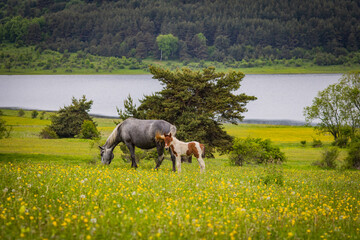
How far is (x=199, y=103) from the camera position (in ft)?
121

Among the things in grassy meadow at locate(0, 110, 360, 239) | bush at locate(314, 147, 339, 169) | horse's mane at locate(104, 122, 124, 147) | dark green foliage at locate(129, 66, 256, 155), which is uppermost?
dark green foliage at locate(129, 66, 256, 155)

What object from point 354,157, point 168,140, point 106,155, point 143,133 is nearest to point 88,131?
point 106,155

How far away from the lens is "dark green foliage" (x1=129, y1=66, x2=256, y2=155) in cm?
3500

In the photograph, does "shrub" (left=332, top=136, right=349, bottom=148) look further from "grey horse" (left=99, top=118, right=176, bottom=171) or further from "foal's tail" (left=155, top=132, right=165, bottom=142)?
"foal's tail" (left=155, top=132, right=165, bottom=142)

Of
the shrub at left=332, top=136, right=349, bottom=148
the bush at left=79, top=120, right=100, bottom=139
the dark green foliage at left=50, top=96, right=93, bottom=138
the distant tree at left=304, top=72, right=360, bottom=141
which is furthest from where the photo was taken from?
the distant tree at left=304, top=72, right=360, bottom=141

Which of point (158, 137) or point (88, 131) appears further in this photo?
point (88, 131)

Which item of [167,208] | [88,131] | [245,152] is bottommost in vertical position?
[245,152]

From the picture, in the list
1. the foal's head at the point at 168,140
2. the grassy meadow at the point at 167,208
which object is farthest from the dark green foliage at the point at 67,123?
the grassy meadow at the point at 167,208

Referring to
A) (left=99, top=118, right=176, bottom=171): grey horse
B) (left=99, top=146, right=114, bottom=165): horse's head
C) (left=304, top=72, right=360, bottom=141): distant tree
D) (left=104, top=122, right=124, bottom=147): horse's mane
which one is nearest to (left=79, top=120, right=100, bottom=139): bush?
(left=99, top=146, right=114, bottom=165): horse's head

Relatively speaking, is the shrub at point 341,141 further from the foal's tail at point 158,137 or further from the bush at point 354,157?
the foal's tail at point 158,137

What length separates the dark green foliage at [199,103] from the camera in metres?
35.0

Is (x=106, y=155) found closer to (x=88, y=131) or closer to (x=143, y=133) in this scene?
(x=143, y=133)

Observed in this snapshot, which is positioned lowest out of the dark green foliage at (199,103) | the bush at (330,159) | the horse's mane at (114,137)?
the bush at (330,159)

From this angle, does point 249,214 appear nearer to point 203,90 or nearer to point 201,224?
point 201,224
